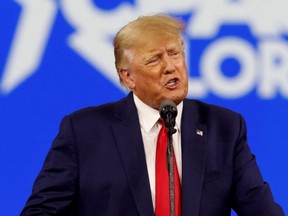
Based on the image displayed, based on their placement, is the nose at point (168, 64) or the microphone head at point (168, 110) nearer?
the microphone head at point (168, 110)

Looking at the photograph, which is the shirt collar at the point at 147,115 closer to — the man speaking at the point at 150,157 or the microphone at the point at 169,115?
the man speaking at the point at 150,157

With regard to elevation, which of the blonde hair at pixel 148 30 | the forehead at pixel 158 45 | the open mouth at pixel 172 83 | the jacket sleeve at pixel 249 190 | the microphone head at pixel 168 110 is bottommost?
the jacket sleeve at pixel 249 190

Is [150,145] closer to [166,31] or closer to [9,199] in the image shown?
[166,31]

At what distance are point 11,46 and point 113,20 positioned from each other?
379 millimetres

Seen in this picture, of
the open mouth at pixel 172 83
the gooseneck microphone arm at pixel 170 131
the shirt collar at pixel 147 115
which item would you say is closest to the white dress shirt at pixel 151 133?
the shirt collar at pixel 147 115

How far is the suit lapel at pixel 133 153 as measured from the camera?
1.84 metres

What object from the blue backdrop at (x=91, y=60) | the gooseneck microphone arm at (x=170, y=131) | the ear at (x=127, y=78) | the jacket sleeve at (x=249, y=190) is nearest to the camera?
the gooseneck microphone arm at (x=170, y=131)

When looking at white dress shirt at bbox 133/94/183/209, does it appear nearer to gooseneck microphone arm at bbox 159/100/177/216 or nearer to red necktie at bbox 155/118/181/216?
red necktie at bbox 155/118/181/216

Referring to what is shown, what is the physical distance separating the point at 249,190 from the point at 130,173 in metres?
0.32

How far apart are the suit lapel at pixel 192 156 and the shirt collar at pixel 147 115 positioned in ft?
0.06

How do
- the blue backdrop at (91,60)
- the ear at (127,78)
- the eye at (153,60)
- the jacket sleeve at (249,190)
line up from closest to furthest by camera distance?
the jacket sleeve at (249,190)
the eye at (153,60)
the ear at (127,78)
the blue backdrop at (91,60)

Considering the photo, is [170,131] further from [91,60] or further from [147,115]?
[91,60]

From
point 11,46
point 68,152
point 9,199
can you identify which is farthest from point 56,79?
point 68,152

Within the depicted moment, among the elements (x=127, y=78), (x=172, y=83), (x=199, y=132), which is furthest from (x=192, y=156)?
(x=127, y=78)
